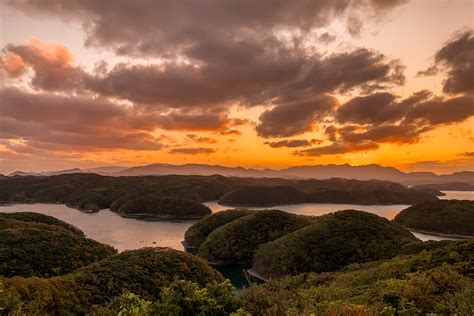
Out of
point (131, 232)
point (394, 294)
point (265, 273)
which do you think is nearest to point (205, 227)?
point (131, 232)

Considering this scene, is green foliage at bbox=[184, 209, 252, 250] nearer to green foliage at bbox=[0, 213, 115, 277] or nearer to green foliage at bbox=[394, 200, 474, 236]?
green foliage at bbox=[0, 213, 115, 277]

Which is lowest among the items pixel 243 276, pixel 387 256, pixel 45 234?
pixel 243 276

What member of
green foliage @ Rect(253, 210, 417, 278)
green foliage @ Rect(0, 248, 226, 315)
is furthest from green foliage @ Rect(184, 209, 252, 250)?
green foliage @ Rect(0, 248, 226, 315)

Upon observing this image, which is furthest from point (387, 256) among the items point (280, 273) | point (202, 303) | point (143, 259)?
point (202, 303)

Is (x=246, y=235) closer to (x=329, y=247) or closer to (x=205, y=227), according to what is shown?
(x=205, y=227)

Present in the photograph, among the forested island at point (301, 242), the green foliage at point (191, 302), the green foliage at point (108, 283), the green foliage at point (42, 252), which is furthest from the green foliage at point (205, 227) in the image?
the green foliage at point (191, 302)

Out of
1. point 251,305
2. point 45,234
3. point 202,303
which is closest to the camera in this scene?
point 202,303

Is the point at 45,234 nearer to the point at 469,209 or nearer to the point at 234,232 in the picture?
the point at 234,232

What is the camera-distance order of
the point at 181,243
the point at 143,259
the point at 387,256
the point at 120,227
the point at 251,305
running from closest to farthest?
the point at 251,305
the point at 143,259
the point at 387,256
the point at 181,243
the point at 120,227

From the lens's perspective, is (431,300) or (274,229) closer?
(431,300)
